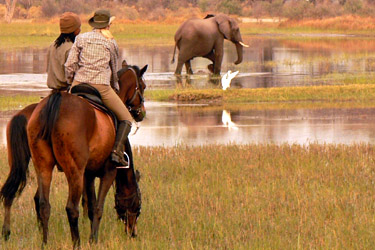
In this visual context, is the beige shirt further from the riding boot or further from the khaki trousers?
the riding boot

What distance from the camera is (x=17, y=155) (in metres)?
6.80

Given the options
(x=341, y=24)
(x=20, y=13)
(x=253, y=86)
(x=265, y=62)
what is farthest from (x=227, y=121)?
(x=20, y=13)

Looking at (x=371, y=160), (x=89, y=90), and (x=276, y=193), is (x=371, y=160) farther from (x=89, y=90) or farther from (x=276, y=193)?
(x=89, y=90)

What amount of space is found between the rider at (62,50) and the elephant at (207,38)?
1763cm

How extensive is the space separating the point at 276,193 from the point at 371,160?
227 centimetres

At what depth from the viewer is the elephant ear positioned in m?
26.3

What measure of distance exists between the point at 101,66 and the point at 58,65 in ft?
4.16

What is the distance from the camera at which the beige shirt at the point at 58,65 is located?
27.0 feet

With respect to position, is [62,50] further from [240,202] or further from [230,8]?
[230,8]

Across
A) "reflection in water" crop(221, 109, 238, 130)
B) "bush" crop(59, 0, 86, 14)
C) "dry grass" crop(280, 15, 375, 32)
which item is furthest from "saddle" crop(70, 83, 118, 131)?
"bush" crop(59, 0, 86, 14)

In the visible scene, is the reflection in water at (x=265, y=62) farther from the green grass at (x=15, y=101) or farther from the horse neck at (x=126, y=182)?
the horse neck at (x=126, y=182)

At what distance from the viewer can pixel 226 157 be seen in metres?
10.9

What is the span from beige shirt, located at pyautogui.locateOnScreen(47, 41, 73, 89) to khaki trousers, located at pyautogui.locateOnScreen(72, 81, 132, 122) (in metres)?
1.21

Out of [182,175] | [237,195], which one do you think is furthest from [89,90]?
[182,175]
